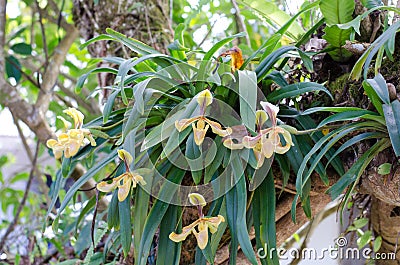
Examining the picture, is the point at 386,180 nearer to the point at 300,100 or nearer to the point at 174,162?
the point at 300,100

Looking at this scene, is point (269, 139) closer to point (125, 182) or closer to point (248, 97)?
point (248, 97)

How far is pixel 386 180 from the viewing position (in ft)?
2.31

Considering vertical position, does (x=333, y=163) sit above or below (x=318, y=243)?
above

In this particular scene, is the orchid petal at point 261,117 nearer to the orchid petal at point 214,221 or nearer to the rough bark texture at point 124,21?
the orchid petal at point 214,221

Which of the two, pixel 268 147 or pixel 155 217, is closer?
pixel 268 147

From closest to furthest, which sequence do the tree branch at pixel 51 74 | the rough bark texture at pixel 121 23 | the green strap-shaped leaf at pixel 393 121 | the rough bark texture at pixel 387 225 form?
the green strap-shaped leaf at pixel 393 121, the rough bark texture at pixel 387 225, the rough bark texture at pixel 121 23, the tree branch at pixel 51 74

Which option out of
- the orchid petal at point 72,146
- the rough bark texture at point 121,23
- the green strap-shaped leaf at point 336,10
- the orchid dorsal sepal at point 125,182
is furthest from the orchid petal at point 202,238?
the rough bark texture at point 121,23

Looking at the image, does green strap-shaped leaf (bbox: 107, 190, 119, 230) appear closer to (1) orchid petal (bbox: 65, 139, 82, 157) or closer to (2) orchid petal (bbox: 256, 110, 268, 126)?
(1) orchid petal (bbox: 65, 139, 82, 157)

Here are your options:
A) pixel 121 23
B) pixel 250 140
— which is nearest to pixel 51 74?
pixel 121 23

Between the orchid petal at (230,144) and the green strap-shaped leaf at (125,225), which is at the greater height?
the orchid petal at (230,144)

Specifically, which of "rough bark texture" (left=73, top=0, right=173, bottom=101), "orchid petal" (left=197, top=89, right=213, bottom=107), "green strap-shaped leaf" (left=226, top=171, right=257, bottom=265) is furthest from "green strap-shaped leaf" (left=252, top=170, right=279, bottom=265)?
"rough bark texture" (left=73, top=0, right=173, bottom=101)

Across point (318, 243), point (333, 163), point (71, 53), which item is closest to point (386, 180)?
point (333, 163)

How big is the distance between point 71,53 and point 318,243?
1250 millimetres

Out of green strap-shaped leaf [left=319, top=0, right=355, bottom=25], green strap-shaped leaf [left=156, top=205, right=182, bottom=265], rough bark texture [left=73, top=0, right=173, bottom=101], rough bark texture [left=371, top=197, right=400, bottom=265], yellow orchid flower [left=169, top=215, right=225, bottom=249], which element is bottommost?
rough bark texture [left=371, top=197, right=400, bottom=265]
